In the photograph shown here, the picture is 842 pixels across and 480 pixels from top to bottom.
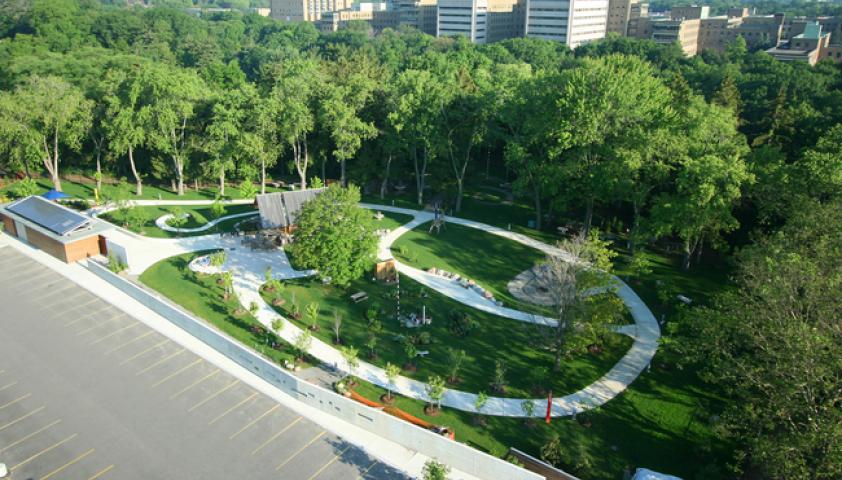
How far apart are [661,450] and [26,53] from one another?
357 ft

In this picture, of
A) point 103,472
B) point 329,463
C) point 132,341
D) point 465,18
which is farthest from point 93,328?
point 465,18

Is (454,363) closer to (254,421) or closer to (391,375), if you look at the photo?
(391,375)

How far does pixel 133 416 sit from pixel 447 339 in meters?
18.1

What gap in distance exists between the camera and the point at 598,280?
34.5m

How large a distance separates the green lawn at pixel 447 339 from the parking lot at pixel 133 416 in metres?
7.11

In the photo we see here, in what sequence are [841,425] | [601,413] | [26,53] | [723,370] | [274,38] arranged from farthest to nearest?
[274,38] → [26,53] → [601,413] → [723,370] → [841,425]

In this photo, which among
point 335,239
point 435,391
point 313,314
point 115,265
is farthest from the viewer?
point 115,265

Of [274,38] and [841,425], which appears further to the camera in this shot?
[274,38]

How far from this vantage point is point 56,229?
48.3 m

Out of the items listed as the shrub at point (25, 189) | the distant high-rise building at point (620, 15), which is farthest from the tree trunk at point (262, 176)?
the distant high-rise building at point (620, 15)

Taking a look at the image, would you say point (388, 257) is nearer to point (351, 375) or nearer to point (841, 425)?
point (351, 375)

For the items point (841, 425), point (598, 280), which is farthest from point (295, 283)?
point (841, 425)

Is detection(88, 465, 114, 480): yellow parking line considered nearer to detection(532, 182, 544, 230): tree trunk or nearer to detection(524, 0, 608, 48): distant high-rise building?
detection(532, 182, 544, 230): tree trunk

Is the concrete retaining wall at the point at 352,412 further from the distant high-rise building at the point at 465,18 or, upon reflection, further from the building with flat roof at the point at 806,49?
the distant high-rise building at the point at 465,18
